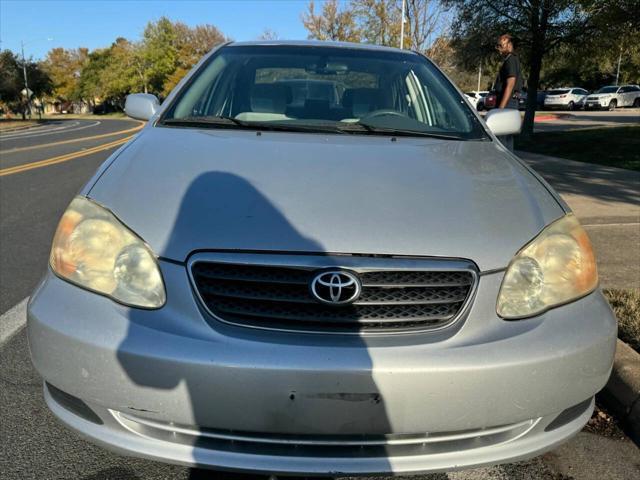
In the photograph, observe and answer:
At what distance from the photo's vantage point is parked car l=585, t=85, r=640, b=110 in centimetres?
4350

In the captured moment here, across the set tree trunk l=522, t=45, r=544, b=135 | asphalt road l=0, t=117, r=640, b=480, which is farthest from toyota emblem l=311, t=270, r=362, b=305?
tree trunk l=522, t=45, r=544, b=135

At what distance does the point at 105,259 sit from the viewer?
1926 millimetres

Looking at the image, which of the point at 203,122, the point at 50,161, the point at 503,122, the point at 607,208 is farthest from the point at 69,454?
the point at 50,161

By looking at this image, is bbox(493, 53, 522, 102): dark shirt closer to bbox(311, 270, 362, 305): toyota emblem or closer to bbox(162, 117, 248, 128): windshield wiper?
bbox(162, 117, 248, 128): windshield wiper

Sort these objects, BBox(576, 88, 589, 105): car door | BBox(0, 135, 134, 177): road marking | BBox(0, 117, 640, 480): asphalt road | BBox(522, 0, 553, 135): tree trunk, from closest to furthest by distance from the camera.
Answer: BBox(0, 117, 640, 480): asphalt road < BBox(0, 135, 134, 177): road marking < BBox(522, 0, 553, 135): tree trunk < BBox(576, 88, 589, 105): car door

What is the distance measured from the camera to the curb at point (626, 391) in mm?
2649

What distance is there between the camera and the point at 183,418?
1.72 meters

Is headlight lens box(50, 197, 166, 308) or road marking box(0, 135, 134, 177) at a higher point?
headlight lens box(50, 197, 166, 308)

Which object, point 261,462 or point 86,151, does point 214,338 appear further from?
point 86,151

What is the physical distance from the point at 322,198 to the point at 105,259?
30.1 inches

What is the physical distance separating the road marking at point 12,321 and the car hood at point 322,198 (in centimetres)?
176

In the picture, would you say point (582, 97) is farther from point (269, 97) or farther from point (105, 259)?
point (105, 259)

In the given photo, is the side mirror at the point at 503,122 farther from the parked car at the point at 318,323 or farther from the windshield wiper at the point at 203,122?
the windshield wiper at the point at 203,122

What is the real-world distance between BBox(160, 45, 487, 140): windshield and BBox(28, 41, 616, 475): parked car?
3.19 ft
